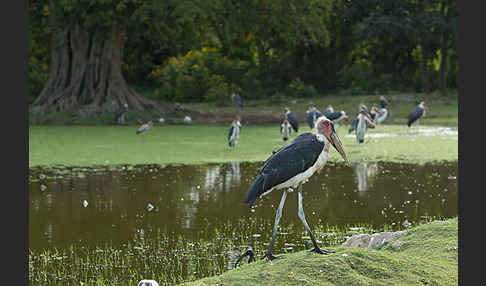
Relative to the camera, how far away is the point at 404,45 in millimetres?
28078

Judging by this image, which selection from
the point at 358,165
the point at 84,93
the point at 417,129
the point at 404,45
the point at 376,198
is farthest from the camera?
the point at 404,45

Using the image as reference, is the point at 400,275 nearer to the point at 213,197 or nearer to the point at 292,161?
the point at 292,161

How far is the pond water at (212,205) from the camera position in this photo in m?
6.97

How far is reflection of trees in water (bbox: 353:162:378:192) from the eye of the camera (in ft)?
33.1

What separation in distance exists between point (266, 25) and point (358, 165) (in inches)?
446

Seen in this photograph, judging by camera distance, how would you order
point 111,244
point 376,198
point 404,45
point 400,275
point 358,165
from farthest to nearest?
point 404,45, point 358,165, point 376,198, point 111,244, point 400,275

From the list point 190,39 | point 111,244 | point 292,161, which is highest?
point 190,39

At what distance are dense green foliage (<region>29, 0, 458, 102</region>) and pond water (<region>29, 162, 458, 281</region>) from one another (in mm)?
9941

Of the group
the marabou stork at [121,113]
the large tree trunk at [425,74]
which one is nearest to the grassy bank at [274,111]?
the marabou stork at [121,113]

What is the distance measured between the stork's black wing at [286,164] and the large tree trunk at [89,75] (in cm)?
1664

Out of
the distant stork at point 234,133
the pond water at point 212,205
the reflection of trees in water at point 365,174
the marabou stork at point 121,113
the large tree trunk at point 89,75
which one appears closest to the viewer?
the pond water at point 212,205

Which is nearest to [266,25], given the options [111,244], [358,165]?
[358,165]

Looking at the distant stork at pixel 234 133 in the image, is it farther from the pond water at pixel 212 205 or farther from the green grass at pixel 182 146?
the pond water at pixel 212 205

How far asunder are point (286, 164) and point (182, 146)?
34.3 ft
